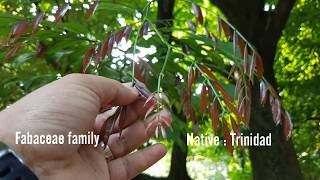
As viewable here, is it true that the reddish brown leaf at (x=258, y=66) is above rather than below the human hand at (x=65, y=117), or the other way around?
above

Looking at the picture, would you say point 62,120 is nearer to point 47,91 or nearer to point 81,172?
point 47,91

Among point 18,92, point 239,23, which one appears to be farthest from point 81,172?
point 239,23

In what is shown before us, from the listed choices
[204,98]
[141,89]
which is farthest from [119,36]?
[204,98]

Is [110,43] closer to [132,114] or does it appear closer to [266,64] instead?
[132,114]

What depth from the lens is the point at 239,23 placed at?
4473 millimetres

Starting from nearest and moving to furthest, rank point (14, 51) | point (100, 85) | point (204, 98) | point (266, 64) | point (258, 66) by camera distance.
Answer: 1. point (204, 98)
2. point (258, 66)
3. point (14, 51)
4. point (100, 85)
5. point (266, 64)

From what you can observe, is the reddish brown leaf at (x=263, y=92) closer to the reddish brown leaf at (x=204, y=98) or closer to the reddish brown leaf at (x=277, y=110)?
the reddish brown leaf at (x=277, y=110)

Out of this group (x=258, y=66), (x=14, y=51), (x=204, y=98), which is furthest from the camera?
(x=14, y=51)

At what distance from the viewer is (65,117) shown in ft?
4.20

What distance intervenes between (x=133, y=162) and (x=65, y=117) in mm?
385

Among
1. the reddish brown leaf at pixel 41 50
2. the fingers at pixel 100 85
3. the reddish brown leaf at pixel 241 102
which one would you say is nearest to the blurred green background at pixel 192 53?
the reddish brown leaf at pixel 41 50

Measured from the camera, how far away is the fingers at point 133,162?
1.54 metres

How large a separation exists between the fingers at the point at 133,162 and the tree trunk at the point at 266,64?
2446 mm

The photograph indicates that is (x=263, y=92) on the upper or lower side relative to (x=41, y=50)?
lower
